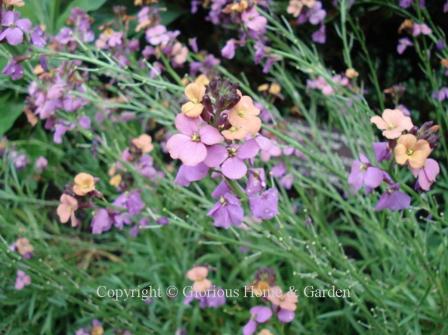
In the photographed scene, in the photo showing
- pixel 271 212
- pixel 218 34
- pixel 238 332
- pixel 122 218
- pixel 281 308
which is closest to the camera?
pixel 271 212

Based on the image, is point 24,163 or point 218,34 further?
point 218,34

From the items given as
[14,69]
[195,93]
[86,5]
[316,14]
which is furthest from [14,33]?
[86,5]

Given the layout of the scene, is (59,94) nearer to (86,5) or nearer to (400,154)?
(400,154)

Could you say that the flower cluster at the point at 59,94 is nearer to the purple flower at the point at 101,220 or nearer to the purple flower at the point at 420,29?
the purple flower at the point at 101,220

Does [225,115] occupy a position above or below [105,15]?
above

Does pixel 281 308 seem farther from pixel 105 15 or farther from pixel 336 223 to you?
pixel 105 15

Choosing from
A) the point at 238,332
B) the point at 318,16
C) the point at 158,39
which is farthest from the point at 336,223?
the point at 158,39

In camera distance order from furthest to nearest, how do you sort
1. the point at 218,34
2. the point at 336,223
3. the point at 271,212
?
the point at 218,34, the point at 336,223, the point at 271,212
